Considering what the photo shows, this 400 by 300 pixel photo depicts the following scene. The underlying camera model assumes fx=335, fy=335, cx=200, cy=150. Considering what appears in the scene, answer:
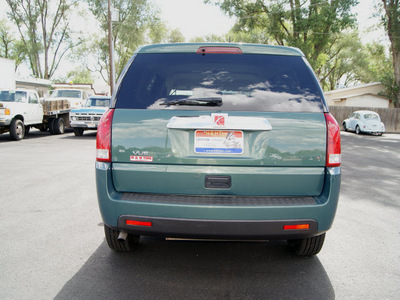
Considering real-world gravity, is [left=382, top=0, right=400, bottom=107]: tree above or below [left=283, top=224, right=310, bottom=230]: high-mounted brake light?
above

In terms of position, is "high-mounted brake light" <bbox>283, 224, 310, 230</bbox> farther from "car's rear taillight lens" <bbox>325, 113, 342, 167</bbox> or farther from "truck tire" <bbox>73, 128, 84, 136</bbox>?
"truck tire" <bbox>73, 128, 84, 136</bbox>

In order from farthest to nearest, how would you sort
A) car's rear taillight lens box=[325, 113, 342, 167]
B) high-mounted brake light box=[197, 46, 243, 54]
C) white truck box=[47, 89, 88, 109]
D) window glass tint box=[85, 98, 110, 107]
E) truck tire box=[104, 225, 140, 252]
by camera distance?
white truck box=[47, 89, 88, 109]
window glass tint box=[85, 98, 110, 107]
truck tire box=[104, 225, 140, 252]
high-mounted brake light box=[197, 46, 243, 54]
car's rear taillight lens box=[325, 113, 342, 167]

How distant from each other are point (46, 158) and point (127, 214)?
26.1ft

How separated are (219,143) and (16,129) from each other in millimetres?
13796

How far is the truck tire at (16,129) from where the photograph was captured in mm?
13766

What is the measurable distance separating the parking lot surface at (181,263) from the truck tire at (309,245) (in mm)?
94

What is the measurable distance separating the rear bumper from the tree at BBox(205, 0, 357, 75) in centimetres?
2567

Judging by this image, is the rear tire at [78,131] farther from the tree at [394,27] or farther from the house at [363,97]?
the house at [363,97]

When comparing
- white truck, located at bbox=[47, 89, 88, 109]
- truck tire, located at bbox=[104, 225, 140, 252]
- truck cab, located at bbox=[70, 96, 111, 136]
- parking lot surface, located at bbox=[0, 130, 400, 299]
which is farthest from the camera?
white truck, located at bbox=[47, 89, 88, 109]

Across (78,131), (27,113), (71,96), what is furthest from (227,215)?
(71,96)

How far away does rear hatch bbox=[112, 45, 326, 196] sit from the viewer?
8.27 feet

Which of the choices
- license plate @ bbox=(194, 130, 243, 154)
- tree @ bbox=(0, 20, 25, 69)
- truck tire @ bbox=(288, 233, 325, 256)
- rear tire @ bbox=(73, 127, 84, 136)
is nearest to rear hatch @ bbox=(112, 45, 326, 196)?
license plate @ bbox=(194, 130, 243, 154)

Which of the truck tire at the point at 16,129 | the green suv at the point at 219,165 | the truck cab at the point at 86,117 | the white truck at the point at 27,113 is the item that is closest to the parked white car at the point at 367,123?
the truck cab at the point at 86,117

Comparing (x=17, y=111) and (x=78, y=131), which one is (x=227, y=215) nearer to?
(x=17, y=111)
